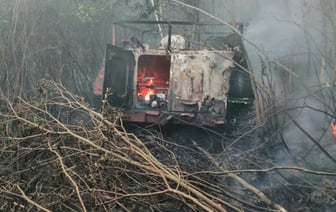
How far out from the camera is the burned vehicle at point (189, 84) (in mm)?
7863

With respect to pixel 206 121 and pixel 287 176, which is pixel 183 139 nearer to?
pixel 206 121

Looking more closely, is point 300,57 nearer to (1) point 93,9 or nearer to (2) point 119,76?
(2) point 119,76

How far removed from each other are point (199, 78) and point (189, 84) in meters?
0.21

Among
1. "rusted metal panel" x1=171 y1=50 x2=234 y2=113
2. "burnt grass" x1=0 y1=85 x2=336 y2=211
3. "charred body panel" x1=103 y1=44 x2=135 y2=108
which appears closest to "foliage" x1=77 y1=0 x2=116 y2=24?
"charred body panel" x1=103 y1=44 x2=135 y2=108

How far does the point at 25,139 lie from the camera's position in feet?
14.7

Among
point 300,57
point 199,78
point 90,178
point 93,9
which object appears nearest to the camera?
point 90,178

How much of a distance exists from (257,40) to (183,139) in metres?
3.91

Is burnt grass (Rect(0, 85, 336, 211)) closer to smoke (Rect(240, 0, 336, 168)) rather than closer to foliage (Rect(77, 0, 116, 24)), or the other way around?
smoke (Rect(240, 0, 336, 168))

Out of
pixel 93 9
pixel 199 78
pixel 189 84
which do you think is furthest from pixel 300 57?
pixel 93 9

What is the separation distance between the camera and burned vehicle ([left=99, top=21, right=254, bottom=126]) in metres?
7.86

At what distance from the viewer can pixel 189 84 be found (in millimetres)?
8211

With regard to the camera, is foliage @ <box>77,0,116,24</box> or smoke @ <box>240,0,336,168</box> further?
foliage @ <box>77,0,116,24</box>

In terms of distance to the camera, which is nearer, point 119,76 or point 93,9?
point 119,76

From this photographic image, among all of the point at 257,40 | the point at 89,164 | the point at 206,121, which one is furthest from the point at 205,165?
the point at 257,40
